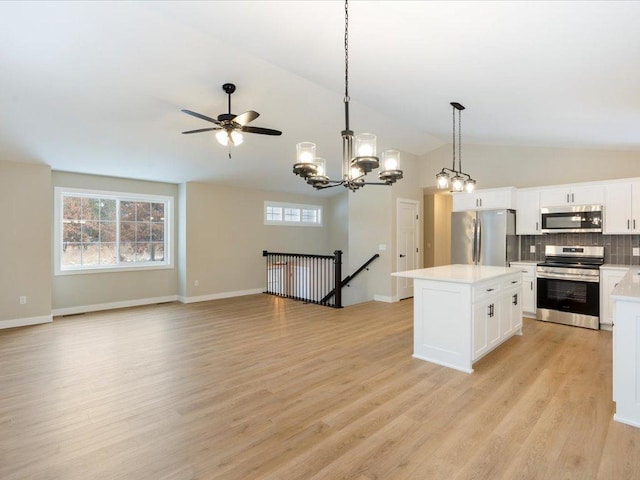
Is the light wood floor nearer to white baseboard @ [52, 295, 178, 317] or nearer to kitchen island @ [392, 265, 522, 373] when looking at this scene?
kitchen island @ [392, 265, 522, 373]

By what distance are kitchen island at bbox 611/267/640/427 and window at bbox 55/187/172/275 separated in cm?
725

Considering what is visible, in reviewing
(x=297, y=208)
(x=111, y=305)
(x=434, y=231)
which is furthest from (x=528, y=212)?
(x=111, y=305)

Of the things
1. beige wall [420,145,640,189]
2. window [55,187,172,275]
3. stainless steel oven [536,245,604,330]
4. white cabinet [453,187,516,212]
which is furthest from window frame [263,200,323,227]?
stainless steel oven [536,245,604,330]

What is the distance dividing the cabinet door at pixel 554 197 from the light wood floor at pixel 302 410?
2085 millimetres

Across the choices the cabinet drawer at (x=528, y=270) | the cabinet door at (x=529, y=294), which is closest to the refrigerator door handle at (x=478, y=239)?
the cabinet drawer at (x=528, y=270)

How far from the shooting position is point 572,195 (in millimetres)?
5340

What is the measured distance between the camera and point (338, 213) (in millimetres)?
9938

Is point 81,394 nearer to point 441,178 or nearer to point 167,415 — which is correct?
point 167,415

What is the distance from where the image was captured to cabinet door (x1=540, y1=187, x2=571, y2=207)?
17.7 feet

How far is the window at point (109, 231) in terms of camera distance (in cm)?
610

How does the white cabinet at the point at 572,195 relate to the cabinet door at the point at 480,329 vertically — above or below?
above

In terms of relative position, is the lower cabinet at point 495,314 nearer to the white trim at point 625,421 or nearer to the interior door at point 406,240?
the white trim at point 625,421

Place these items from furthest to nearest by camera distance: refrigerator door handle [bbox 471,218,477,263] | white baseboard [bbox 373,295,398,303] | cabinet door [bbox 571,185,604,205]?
white baseboard [bbox 373,295,398,303]
refrigerator door handle [bbox 471,218,477,263]
cabinet door [bbox 571,185,604,205]

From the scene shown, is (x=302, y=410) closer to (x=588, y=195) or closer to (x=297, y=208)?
(x=588, y=195)
